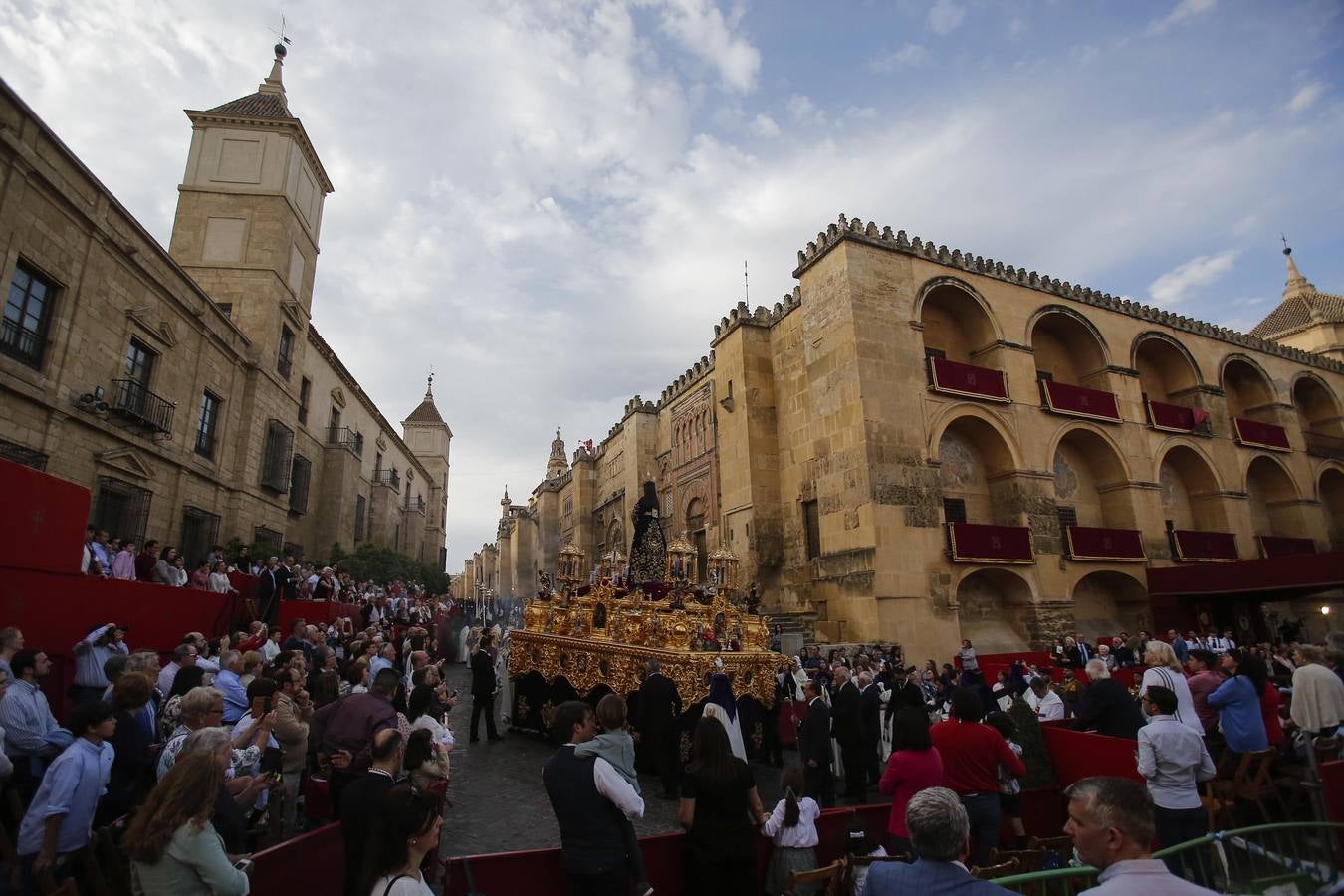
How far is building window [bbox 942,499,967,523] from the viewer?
68.1 ft

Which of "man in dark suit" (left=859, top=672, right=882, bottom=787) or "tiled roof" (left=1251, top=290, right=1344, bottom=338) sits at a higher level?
Answer: "tiled roof" (left=1251, top=290, right=1344, bottom=338)

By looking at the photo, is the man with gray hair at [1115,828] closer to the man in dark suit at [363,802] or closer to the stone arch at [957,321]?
the man in dark suit at [363,802]

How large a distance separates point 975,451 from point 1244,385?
17.1m

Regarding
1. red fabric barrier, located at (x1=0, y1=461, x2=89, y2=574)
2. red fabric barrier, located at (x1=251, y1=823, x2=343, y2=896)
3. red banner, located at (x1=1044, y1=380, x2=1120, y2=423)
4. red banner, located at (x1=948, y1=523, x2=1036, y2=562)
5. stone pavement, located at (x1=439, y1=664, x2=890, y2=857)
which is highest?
red banner, located at (x1=1044, y1=380, x2=1120, y2=423)

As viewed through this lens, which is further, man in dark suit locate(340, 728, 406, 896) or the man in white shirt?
the man in white shirt

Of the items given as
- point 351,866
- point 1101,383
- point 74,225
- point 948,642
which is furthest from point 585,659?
point 1101,383

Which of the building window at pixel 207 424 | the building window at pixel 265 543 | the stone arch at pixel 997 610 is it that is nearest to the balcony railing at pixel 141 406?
the building window at pixel 207 424

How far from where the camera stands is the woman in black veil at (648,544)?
42.8ft

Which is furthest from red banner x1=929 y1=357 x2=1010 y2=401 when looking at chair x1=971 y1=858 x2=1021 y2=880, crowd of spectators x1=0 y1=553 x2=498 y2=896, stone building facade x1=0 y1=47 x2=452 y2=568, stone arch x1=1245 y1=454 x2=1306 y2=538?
stone building facade x1=0 y1=47 x2=452 y2=568

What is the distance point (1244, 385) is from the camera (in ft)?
95.5

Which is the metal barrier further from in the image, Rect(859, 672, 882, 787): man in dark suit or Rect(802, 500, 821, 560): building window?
Rect(802, 500, 821, 560): building window

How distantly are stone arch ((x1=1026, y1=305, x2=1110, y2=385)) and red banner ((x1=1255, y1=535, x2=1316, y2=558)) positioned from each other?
9.21 meters

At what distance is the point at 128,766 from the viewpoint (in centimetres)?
428

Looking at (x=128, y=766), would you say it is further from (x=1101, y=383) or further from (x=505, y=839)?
(x=1101, y=383)
